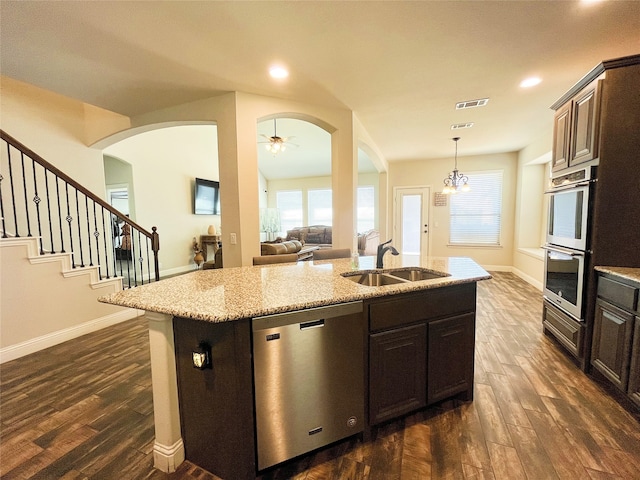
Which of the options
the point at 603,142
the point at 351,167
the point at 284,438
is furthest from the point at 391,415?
the point at 351,167

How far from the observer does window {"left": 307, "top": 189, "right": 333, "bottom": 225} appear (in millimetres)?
9016

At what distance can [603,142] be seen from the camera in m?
2.12

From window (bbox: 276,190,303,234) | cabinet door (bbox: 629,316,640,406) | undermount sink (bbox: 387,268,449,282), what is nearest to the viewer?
cabinet door (bbox: 629,316,640,406)

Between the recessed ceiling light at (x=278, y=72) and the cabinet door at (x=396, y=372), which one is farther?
the recessed ceiling light at (x=278, y=72)

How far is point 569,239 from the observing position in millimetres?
2490

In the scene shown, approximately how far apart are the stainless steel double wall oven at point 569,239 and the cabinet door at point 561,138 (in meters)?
0.14

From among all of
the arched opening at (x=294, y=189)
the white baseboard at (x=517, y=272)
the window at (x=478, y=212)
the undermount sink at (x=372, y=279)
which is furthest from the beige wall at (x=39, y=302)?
the window at (x=478, y=212)

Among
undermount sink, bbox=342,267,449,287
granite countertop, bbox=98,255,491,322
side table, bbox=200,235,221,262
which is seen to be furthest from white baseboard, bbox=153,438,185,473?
side table, bbox=200,235,221,262

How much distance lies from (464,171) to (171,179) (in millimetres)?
6759

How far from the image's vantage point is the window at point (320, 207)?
29.6ft

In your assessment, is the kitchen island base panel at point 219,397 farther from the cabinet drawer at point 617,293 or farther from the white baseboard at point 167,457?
the cabinet drawer at point 617,293

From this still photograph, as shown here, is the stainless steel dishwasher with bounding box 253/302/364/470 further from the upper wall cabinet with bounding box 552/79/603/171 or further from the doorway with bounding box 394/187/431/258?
the doorway with bounding box 394/187/431/258

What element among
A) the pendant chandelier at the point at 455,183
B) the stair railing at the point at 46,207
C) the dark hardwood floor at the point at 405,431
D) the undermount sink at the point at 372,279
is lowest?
the dark hardwood floor at the point at 405,431

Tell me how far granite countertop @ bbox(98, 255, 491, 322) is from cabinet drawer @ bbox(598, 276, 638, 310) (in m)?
0.91
